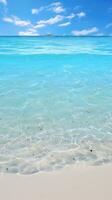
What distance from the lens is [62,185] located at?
2.68m

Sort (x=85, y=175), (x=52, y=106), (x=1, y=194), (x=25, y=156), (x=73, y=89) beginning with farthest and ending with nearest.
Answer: (x=73, y=89), (x=52, y=106), (x=25, y=156), (x=85, y=175), (x=1, y=194)

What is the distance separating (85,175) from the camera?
2875 mm

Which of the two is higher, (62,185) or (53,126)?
(53,126)

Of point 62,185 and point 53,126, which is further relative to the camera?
point 53,126

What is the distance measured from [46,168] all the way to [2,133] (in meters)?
1.47

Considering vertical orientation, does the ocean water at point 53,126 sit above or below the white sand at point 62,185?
above

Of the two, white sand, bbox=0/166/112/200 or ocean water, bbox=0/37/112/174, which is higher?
ocean water, bbox=0/37/112/174

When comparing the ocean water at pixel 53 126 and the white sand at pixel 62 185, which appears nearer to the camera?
the white sand at pixel 62 185

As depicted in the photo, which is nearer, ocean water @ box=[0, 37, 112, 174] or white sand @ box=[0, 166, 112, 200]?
white sand @ box=[0, 166, 112, 200]

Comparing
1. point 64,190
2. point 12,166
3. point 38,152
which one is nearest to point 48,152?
point 38,152

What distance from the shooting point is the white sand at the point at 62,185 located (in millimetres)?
2494

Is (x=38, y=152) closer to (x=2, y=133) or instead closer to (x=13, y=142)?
(x=13, y=142)

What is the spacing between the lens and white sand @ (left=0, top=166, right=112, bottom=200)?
249 centimetres

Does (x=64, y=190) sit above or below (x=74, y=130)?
below
